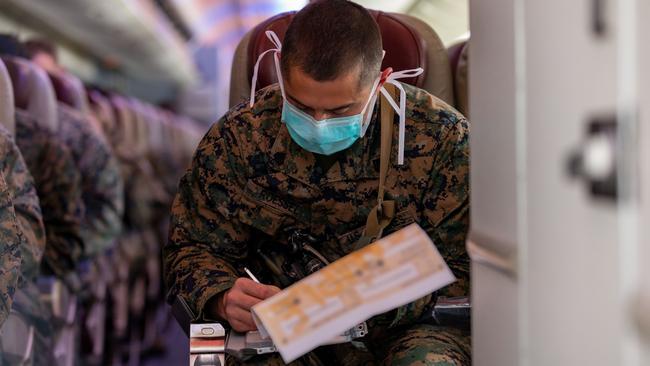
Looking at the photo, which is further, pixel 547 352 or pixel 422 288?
pixel 422 288

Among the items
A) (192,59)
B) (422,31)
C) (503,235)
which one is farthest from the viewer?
(192,59)

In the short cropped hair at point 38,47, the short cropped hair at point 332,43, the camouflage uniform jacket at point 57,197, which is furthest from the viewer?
the short cropped hair at point 38,47

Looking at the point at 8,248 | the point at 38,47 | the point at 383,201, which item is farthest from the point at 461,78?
the point at 38,47

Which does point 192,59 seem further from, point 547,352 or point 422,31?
point 547,352

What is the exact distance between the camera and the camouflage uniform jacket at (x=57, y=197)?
4.95 meters

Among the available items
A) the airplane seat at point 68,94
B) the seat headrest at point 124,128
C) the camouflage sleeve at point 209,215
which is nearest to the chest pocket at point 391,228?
the camouflage sleeve at point 209,215

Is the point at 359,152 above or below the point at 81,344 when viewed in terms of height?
above

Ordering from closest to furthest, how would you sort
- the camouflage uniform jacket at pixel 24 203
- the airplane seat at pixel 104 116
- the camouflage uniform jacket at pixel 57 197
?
the camouflage uniform jacket at pixel 24 203 < the camouflage uniform jacket at pixel 57 197 < the airplane seat at pixel 104 116

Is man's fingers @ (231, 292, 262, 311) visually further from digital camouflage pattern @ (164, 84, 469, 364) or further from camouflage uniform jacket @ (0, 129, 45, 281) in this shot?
camouflage uniform jacket @ (0, 129, 45, 281)

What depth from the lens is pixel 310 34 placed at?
2674 mm

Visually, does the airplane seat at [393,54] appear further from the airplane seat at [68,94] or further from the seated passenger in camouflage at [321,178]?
the airplane seat at [68,94]

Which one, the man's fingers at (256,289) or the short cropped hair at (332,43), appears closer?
the man's fingers at (256,289)

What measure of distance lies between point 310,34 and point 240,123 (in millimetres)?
376

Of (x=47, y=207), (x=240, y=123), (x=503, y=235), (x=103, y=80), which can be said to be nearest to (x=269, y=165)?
(x=240, y=123)
